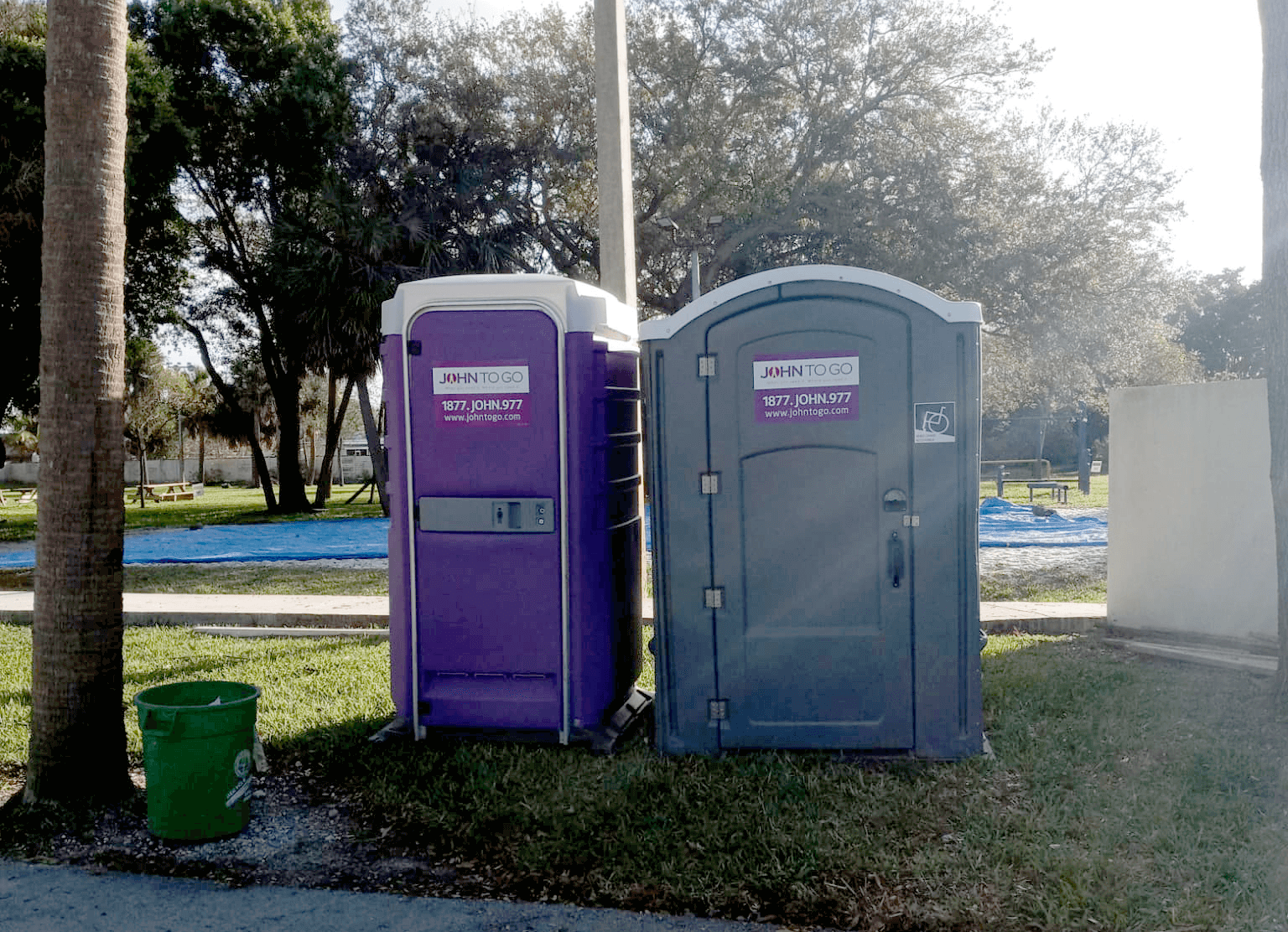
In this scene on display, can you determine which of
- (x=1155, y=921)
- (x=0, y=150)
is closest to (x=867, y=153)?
(x=0, y=150)

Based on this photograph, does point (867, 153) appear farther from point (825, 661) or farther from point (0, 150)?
point (825, 661)

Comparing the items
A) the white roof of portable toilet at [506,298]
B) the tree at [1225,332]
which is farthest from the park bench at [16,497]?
the tree at [1225,332]

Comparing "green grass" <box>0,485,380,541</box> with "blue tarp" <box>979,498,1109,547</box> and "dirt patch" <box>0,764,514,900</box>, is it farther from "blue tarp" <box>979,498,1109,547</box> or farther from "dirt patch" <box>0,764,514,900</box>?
"dirt patch" <box>0,764,514,900</box>

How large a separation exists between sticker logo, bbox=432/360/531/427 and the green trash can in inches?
60.4

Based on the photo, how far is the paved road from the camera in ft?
10.6

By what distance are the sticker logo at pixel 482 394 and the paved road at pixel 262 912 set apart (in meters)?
2.08

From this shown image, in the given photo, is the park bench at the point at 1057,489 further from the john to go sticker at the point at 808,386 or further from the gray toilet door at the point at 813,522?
the john to go sticker at the point at 808,386

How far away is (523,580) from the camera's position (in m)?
4.82

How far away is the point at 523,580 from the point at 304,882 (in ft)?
5.36

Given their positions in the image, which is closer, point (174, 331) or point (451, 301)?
point (451, 301)

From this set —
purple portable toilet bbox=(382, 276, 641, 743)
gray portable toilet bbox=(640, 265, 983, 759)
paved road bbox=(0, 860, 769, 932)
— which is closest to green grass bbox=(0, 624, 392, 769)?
purple portable toilet bbox=(382, 276, 641, 743)

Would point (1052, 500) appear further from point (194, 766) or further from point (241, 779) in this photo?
point (194, 766)

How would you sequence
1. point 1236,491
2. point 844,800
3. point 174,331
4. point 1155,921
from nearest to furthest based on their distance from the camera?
point 1155,921 → point 844,800 → point 1236,491 → point 174,331

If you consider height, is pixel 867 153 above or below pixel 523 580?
above
